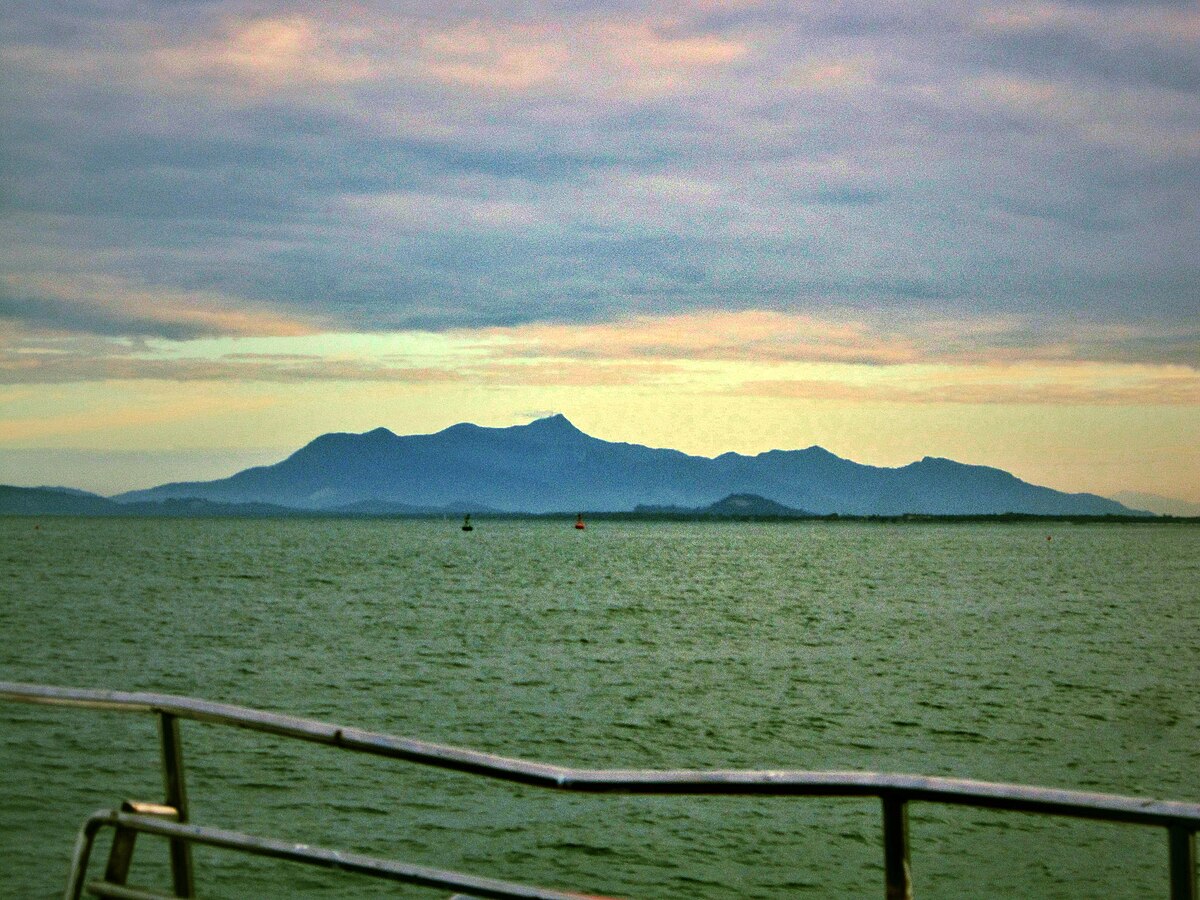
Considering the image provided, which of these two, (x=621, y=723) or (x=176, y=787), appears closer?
(x=176, y=787)

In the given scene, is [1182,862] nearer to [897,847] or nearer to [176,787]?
[897,847]

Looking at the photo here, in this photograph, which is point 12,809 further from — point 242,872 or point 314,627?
point 314,627

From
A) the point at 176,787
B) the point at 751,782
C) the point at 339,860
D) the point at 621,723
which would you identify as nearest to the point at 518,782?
the point at 751,782

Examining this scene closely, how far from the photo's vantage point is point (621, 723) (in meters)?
31.9

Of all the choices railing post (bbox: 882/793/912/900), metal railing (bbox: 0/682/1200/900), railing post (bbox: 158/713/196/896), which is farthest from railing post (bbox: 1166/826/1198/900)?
railing post (bbox: 158/713/196/896)

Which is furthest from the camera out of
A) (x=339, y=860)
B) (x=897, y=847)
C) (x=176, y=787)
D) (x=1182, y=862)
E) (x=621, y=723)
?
(x=621, y=723)

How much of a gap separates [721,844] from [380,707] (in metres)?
16.5

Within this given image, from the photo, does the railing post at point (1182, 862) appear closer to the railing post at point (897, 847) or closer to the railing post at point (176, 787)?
the railing post at point (897, 847)

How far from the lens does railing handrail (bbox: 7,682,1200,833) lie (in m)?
3.07

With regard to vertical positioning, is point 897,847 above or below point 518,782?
below

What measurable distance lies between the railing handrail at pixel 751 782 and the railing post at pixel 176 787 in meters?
0.31

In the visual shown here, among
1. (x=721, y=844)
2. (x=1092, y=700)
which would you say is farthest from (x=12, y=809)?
(x=1092, y=700)

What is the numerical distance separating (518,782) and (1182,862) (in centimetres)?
172

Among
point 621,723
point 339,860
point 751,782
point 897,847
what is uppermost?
point 751,782
